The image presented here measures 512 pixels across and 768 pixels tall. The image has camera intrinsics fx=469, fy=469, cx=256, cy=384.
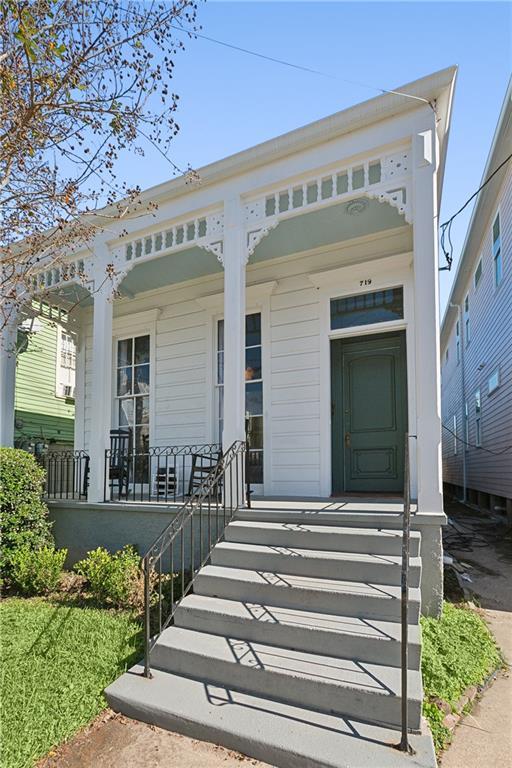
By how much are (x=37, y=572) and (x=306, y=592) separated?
300 cm

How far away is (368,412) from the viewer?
5.95 metres

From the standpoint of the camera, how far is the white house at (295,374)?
3.02 meters

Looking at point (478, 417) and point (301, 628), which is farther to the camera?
point (478, 417)

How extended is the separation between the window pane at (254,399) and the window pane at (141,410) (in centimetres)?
201

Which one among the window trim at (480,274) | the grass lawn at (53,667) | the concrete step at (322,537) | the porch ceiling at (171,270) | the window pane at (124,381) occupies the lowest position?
the grass lawn at (53,667)

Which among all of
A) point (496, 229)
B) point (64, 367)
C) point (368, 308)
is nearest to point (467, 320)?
point (496, 229)

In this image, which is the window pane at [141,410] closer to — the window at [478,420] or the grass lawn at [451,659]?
the grass lawn at [451,659]

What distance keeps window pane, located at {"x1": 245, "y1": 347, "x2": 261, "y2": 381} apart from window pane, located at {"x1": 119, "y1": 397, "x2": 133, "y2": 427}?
2.35m

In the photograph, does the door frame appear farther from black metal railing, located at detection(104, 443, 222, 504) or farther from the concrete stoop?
the concrete stoop

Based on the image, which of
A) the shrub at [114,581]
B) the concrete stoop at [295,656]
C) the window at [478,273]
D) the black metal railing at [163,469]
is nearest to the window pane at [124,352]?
the black metal railing at [163,469]

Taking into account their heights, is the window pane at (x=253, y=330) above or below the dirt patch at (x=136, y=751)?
above

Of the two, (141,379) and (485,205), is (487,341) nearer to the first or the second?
(485,205)

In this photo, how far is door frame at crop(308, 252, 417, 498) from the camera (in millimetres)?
5551

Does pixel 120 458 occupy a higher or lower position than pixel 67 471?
higher
